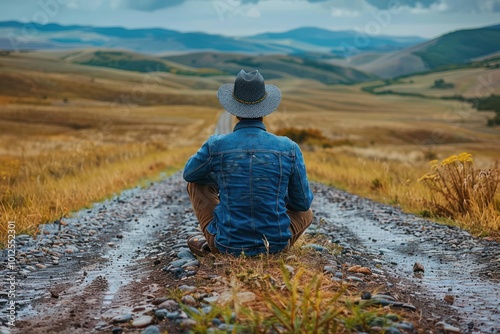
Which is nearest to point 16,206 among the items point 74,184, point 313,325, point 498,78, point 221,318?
point 74,184

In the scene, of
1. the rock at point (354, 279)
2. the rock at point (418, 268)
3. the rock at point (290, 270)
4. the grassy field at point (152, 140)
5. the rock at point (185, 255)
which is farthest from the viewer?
the grassy field at point (152, 140)

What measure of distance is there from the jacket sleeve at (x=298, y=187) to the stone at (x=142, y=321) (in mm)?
2274

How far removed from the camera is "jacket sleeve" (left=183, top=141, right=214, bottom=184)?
6.18 m

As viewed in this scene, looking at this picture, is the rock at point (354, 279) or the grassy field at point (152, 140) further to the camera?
the grassy field at point (152, 140)

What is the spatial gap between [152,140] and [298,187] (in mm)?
41178

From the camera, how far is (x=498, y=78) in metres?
131

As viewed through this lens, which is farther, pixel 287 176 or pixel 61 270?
pixel 61 270

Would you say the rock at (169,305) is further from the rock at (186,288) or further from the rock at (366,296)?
the rock at (366,296)

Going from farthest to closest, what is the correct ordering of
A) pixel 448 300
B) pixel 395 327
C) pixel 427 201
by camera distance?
pixel 427 201, pixel 448 300, pixel 395 327

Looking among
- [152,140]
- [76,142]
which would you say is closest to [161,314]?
[76,142]

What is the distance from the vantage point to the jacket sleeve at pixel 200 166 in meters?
6.18

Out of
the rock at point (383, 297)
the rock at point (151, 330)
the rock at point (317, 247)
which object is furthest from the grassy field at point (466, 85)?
the rock at point (151, 330)

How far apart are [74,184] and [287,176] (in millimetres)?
9707

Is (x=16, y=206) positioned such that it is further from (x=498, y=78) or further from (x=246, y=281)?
(x=498, y=78)
